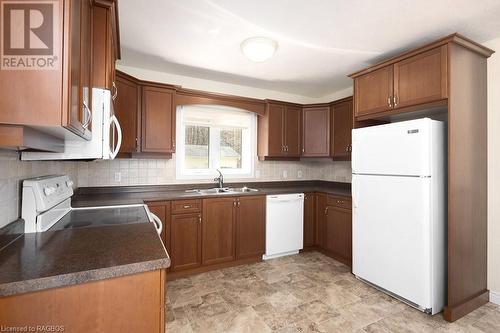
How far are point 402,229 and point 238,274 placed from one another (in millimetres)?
1776

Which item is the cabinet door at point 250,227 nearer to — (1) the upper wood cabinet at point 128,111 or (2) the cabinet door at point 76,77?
(1) the upper wood cabinet at point 128,111

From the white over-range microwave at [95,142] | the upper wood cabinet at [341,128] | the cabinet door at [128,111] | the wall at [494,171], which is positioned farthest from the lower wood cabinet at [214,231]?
the wall at [494,171]

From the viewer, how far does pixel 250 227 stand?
3250 mm

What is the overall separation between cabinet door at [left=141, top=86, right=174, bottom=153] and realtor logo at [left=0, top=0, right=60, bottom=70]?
2.23 m

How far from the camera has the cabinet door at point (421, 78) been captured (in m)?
2.05

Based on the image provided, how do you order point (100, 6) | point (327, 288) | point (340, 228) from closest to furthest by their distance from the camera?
1. point (100, 6)
2. point (327, 288)
3. point (340, 228)

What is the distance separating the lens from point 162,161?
331 cm

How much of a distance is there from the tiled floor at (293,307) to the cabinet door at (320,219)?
640 mm

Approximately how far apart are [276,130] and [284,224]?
138 centimetres

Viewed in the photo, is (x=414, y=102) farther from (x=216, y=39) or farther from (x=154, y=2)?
(x=154, y=2)

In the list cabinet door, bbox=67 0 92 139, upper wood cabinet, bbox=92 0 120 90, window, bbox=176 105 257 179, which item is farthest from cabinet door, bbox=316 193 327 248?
cabinet door, bbox=67 0 92 139

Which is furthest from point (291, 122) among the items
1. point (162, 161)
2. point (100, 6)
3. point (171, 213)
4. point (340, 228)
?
point (100, 6)

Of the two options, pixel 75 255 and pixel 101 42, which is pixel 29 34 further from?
pixel 75 255

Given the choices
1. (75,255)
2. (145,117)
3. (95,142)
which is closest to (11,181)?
(95,142)
